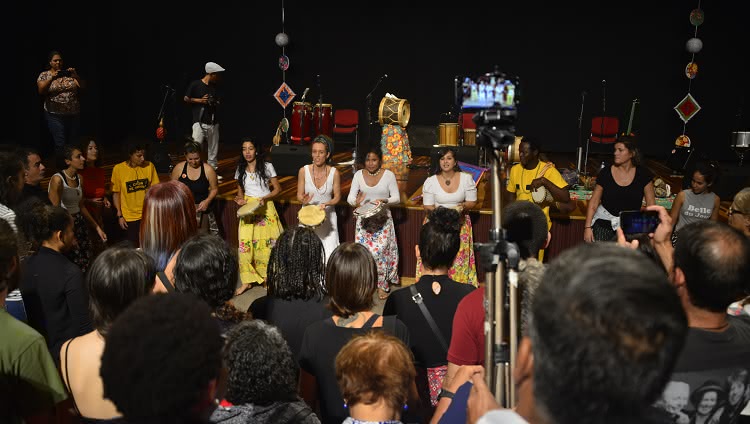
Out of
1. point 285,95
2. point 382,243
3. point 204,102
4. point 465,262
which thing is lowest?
point 465,262

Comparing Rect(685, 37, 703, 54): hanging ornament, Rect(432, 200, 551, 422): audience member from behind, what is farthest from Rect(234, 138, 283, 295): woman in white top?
Rect(685, 37, 703, 54): hanging ornament

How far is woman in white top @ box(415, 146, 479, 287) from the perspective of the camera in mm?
5156

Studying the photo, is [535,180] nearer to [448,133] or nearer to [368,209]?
[368,209]

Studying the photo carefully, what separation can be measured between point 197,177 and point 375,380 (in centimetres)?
414

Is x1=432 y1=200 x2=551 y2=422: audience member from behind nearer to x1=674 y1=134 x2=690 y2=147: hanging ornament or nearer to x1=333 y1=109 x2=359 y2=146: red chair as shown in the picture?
x1=333 y1=109 x2=359 y2=146: red chair

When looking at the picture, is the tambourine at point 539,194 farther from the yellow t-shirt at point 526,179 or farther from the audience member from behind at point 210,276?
the audience member from behind at point 210,276

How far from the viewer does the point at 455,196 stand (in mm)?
5148

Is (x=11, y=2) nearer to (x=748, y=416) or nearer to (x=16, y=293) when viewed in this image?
(x=16, y=293)

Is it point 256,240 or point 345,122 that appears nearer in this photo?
point 256,240

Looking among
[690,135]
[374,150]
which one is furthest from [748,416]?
[690,135]

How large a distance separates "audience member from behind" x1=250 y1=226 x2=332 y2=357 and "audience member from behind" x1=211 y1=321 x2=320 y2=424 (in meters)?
0.80

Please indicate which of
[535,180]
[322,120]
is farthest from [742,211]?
[322,120]

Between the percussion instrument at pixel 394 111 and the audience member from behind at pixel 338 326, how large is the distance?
640cm

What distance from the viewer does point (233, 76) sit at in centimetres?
1324
